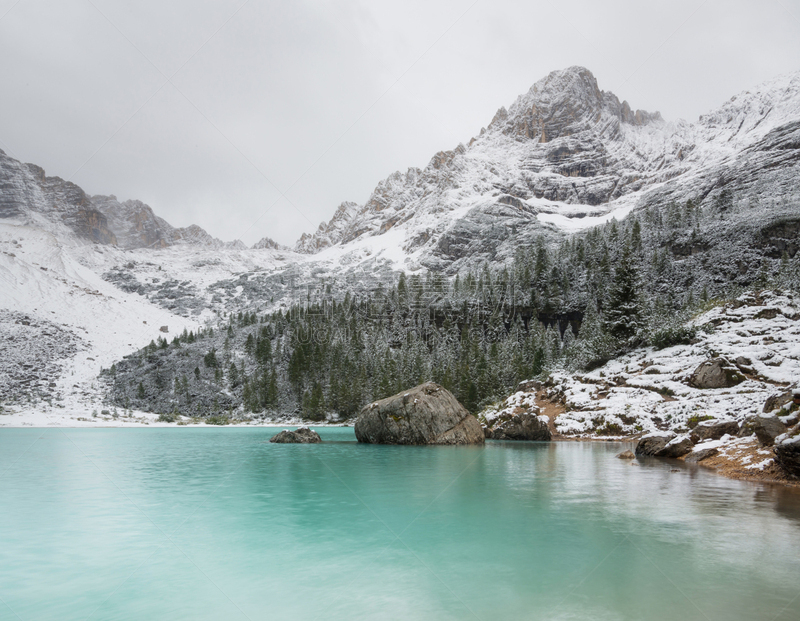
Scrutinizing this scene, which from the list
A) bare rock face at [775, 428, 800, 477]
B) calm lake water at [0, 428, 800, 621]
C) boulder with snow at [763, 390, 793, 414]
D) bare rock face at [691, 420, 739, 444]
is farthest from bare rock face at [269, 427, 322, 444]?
bare rock face at [775, 428, 800, 477]

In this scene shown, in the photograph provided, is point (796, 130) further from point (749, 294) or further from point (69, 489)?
point (69, 489)

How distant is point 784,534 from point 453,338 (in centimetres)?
11242

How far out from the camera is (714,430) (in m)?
26.8

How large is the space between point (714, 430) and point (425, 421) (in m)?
24.2

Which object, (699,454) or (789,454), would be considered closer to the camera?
(789,454)

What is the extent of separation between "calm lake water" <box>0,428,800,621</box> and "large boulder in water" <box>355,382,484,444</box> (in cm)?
2097

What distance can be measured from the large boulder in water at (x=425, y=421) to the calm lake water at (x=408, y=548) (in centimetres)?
2097

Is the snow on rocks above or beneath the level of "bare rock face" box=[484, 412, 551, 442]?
above

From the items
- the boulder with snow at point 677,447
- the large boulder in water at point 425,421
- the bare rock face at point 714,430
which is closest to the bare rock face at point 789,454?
the boulder with snow at point 677,447

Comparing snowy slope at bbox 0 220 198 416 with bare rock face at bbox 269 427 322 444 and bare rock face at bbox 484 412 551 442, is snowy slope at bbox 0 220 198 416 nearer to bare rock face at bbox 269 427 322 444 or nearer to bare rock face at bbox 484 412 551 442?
bare rock face at bbox 269 427 322 444

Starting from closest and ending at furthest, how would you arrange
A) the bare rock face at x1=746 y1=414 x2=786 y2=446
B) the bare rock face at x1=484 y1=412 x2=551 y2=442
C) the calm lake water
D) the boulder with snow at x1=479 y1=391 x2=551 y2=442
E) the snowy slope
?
the calm lake water, the bare rock face at x1=746 y1=414 x2=786 y2=446, the bare rock face at x1=484 y1=412 x2=551 y2=442, the boulder with snow at x1=479 y1=391 x2=551 y2=442, the snowy slope

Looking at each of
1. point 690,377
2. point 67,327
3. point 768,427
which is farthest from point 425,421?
point 67,327

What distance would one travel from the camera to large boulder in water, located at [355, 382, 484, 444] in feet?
142

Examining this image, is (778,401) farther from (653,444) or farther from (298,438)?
(298,438)
